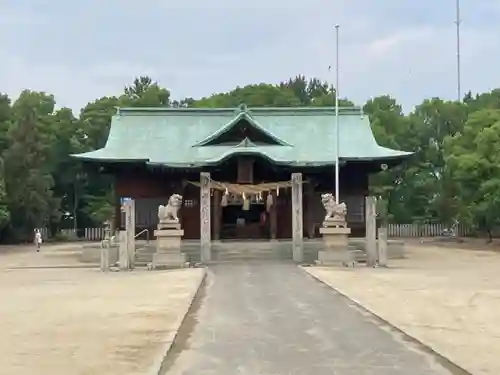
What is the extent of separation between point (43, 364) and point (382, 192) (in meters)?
48.3

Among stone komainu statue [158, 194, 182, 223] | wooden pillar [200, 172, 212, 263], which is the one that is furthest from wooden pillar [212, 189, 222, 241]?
stone komainu statue [158, 194, 182, 223]

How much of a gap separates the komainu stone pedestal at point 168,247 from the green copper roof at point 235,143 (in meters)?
7.34

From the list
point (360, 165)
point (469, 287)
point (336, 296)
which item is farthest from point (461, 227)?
point (336, 296)

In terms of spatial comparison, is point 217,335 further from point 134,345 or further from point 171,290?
point 171,290

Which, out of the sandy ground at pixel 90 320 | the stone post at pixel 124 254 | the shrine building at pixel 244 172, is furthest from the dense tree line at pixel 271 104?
the sandy ground at pixel 90 320

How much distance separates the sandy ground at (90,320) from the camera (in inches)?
367

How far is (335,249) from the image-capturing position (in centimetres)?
2845

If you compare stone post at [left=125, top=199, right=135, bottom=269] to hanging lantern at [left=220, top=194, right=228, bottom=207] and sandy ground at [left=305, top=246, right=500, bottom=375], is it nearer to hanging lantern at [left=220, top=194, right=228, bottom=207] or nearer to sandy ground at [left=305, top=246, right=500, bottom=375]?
sandy ground at [left=305, top=246, right=500, bottom=375]

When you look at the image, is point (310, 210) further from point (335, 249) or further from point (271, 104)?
point (271, 104)

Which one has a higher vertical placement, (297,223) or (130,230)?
(297,223)

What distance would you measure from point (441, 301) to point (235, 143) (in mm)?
23472

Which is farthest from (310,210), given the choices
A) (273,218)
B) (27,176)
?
(27,176)

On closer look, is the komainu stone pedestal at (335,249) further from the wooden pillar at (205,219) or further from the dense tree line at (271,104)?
the dense tree line at (271,104)

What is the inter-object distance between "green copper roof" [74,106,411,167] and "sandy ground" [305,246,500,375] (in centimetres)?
910
